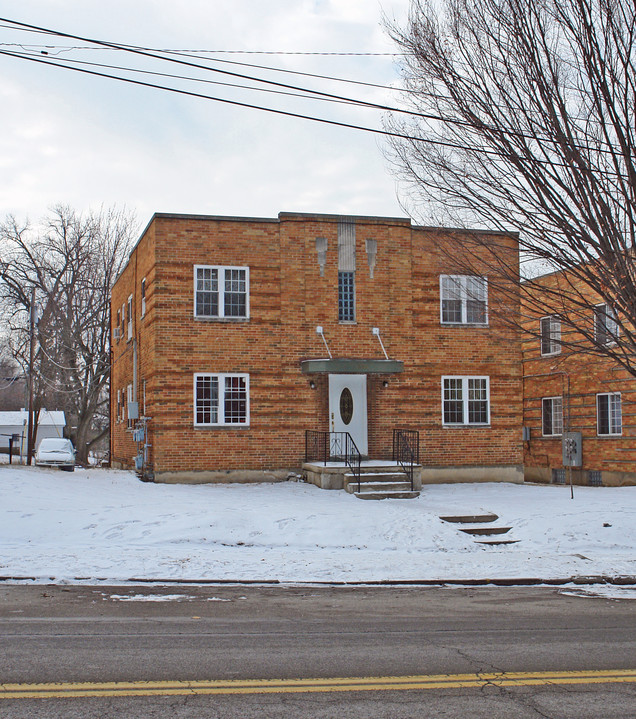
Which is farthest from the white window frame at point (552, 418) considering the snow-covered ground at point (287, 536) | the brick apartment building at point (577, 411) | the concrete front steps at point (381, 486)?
the concrete front steps at point (381, 486)

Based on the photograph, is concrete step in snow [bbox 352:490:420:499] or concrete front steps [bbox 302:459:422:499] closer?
concrete step in snow [bbox 352:490:420:499]

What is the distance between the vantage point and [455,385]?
2347cm

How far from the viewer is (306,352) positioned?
73.7 ft

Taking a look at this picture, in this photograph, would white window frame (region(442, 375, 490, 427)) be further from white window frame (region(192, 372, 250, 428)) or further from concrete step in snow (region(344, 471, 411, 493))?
white window frame (region(192, 372, 250, 428))

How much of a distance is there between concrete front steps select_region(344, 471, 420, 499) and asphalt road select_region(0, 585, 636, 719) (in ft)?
27.8

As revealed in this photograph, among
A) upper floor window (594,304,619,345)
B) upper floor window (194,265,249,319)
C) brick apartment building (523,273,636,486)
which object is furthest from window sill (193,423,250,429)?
upper floor window (594,304,619,345)

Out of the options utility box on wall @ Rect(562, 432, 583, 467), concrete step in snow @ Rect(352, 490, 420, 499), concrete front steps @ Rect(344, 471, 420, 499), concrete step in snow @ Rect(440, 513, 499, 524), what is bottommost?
concrete step in snow @ Rect(440, 513, 499, 524)

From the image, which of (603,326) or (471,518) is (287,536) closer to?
(471,518)

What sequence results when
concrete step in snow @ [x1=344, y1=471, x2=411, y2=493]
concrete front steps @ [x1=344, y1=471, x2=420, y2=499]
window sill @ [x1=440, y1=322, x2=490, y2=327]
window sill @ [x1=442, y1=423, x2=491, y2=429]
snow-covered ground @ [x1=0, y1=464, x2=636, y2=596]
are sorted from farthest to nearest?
window sill @ [x1=440, y1=322, x2=490, y2=327] → window sill @ [x1=442, y1=423, x2=491, y2=429] → concrete step in snow @ [x1=344, y1=471, x2=411, y2=493] → concrete front steps @ [x1=344, y1=471, x2=420, y2=499] → snow-covered ground @ [x1=0, y1=464, x2=636, y2=596]

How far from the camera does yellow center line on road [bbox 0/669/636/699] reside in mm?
5891

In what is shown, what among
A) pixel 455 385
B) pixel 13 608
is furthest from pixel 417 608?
pixel 455 385

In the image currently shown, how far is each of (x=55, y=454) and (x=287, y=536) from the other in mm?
18948

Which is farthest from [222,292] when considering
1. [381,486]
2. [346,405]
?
[381,486]

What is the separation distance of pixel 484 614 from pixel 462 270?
24.6 feet
